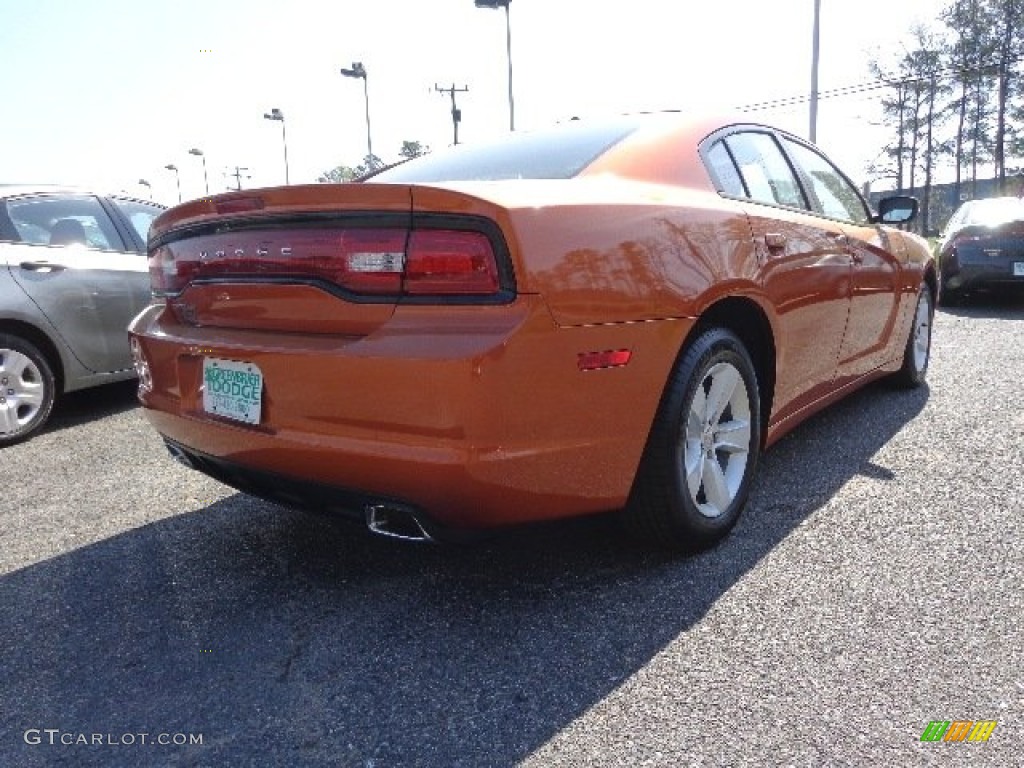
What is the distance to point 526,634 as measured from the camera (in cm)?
198

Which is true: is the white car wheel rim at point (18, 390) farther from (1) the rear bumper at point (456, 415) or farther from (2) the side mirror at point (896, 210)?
(2) the side mirror at point (896, 210)

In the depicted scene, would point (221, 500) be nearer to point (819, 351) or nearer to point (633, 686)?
point (633, 686)

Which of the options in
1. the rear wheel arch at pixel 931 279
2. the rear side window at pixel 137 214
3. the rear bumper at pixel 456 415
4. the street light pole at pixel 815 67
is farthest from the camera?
the street light pole at pixel 815 67

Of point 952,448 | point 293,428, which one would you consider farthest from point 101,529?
point 952,448

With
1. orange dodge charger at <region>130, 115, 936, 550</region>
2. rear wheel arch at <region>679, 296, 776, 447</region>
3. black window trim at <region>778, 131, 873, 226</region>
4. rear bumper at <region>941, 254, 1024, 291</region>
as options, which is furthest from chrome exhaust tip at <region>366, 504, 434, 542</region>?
rear bumper at <region>941, 254, 1024, 291</region>

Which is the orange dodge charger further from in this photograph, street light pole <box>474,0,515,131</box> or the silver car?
street light pole <box>474,0,515,131</box>

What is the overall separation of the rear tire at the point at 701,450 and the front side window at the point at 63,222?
3868 mm

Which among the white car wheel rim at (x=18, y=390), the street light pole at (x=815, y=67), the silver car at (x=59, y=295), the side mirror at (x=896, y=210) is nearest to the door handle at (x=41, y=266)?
the silver car at (x=59, y=295)

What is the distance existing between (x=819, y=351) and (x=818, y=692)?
65.0 inches

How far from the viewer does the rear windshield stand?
232 cm

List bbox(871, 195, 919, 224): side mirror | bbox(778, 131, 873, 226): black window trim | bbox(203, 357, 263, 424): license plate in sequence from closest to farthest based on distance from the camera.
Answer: bbox(203, 357, 263, 424): license plate < bbox(778, 131, 873, 226): black window trim < bbox(871, 195, 919, 224): side mirror

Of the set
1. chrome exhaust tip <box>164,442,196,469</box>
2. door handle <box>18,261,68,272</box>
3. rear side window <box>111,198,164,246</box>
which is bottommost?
chrome exhaust tip <box>164,442,196,469</box>

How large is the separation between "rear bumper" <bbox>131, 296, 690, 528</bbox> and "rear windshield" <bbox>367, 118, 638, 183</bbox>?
0.63 m

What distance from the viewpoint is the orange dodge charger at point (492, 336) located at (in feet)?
5.74
